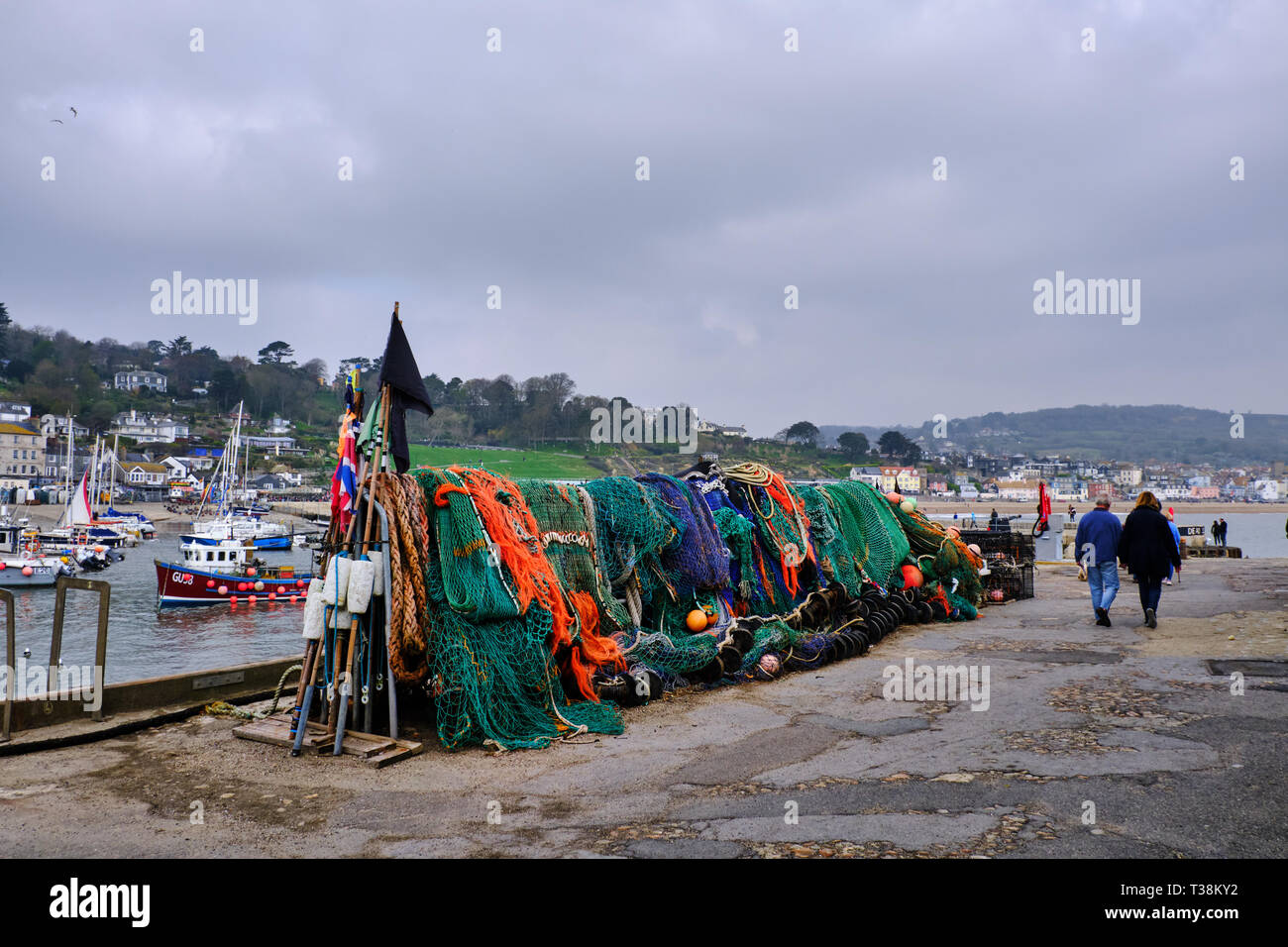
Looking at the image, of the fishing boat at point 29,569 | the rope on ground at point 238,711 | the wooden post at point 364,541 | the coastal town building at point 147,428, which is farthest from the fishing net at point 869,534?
the coastal town building at point 147,428

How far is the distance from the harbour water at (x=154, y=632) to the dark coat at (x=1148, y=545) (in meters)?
22.0

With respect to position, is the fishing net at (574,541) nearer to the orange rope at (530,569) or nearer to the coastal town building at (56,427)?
the orange rope at (530,569)

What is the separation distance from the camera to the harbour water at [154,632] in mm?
29672

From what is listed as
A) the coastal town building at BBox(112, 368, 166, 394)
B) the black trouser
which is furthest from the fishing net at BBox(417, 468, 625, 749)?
the coastal town building at BBox(112, 368, 166, 394)

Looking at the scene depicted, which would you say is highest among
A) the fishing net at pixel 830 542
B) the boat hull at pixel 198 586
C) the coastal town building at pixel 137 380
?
the coastal town building at pixel 137 380

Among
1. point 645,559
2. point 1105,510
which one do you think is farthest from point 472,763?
point 1105,510

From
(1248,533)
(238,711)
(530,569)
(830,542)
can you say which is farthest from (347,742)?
(1248,533)

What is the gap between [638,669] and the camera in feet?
27.2

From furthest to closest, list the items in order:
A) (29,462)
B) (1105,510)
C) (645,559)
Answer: (29,462), (1105,510), (645,559)

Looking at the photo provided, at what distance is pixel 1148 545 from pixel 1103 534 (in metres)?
0.55

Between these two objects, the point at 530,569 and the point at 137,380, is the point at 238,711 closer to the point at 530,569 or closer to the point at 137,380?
the point at 530,569

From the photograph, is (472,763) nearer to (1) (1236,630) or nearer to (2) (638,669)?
(2) (638,669)
